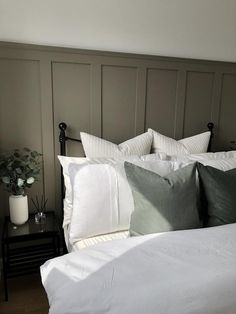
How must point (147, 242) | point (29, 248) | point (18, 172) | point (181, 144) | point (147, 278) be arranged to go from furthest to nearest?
point (181, 144) < point (29, 248) < point (18, 172) < point (147, 242) < point (147, 278)

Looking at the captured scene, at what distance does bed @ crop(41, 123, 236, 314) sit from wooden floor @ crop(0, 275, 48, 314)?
584 millimetres

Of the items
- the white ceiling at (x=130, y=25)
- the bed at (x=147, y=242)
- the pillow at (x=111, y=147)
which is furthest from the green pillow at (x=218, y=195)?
the white ceiling at (x=130, y=25)

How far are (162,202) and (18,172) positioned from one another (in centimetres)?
104

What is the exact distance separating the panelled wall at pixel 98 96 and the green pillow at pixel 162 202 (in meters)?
0.82

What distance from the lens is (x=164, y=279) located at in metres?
1.07

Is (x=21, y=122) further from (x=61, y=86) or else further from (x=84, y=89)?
(x=84, y=89)

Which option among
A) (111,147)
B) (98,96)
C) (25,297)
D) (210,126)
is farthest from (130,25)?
(25,297)

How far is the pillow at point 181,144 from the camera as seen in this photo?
2244 mm

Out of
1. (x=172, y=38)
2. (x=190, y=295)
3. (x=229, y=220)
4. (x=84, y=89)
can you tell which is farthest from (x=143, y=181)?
(x=172, y=38)

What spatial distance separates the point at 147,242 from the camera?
1.32 metres

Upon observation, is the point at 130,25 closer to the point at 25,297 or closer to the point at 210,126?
the point at 210,126

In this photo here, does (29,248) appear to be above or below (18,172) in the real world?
below

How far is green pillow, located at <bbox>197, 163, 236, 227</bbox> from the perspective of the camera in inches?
63.2

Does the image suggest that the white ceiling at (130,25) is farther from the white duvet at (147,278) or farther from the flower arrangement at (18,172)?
the white duvet at (147,278)
